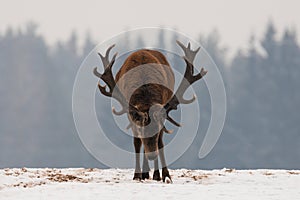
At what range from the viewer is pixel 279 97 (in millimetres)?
67312

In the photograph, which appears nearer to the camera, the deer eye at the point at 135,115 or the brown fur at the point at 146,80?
the deer eye at the point at 135,115

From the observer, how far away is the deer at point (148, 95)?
40.7 feet

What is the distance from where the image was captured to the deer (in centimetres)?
1241

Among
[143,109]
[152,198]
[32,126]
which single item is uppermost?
[32,126]

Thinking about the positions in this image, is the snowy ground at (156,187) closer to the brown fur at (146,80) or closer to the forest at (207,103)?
the brown fur at (146,80)

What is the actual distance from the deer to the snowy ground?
79cm

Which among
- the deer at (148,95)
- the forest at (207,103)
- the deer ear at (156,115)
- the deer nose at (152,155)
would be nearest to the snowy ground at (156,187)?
the deer nose at (152,155)

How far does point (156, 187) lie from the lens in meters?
11.4

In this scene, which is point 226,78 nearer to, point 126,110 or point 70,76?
point 70,76

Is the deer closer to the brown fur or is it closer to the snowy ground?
the brown fur

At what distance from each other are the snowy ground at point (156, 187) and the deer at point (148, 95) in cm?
79

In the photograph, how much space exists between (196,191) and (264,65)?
6090 centimetres

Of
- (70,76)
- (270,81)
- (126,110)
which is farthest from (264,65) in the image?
(126,110)

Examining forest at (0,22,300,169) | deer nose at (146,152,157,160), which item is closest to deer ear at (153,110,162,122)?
deer nose at (146,152,157,160)
